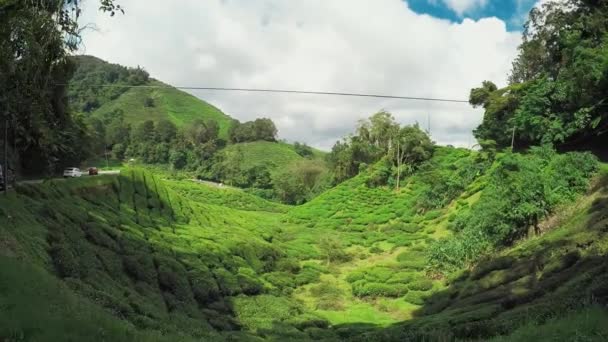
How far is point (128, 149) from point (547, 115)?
345 ft

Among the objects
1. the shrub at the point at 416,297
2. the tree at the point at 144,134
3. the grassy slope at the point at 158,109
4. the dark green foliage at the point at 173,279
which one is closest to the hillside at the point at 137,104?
the grassy slope at the point at 158,109

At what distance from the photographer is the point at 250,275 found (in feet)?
103

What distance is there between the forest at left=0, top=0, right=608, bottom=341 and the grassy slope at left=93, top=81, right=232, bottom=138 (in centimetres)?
11691

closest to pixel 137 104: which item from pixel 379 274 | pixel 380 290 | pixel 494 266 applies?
pixel 379 274

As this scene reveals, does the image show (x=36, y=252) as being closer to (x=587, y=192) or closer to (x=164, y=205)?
(x=164, y=205)

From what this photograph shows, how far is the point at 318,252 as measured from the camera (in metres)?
45.4

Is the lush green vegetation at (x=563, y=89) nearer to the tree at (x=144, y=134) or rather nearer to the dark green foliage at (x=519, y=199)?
the dark green foliage at (x=519, y=199)

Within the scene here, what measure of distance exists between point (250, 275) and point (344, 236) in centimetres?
2135

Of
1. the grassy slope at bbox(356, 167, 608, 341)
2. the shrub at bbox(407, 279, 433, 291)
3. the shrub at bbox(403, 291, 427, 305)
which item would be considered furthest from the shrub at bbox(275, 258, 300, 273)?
the grassy slope at bbox(356, 167, 608, 341)

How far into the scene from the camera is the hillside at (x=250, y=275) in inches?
506

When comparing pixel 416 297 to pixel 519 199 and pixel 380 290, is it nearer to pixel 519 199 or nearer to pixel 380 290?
pixel 380 290

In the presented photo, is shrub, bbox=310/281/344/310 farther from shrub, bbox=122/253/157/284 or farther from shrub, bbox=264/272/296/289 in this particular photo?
shrub, bbox=122/253/157/284

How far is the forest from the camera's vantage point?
12531 mm

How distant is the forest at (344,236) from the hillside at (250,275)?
114 mm
